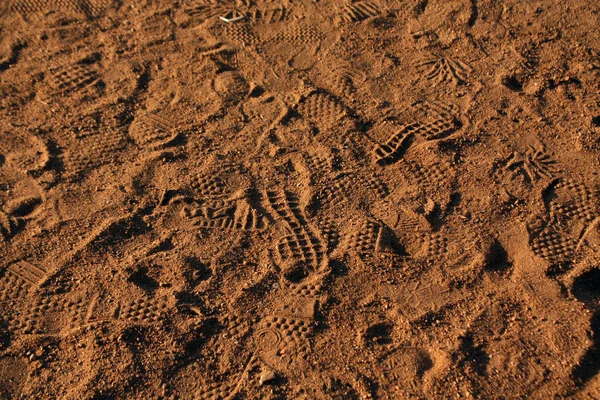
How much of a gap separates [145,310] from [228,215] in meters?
0.80

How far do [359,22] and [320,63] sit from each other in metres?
0.61

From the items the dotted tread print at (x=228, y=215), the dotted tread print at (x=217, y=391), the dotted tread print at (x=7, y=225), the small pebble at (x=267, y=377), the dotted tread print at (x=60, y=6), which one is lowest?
the dotted tread print at (x=7, y=225)

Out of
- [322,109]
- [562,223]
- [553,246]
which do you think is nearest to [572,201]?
[562,223]

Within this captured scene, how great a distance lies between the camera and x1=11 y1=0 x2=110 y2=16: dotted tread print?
4.50 metres

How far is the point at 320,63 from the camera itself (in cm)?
413

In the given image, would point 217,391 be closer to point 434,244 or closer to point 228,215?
point 228,215

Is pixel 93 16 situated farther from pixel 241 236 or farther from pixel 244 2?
pixel 241 236

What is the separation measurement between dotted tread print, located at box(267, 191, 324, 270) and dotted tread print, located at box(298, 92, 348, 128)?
70cm

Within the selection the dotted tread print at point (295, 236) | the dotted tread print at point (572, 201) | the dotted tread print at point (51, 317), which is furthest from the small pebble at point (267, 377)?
the dotted tread print at point (572, 201)

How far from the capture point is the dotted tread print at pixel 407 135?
142 inches

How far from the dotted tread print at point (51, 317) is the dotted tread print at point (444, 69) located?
302 cm

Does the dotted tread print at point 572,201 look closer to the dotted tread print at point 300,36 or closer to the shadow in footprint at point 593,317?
the shadow in footprint at point 593,317

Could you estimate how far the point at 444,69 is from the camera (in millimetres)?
4051

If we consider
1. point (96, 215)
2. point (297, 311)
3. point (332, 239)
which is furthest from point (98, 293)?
point (332, 239)
